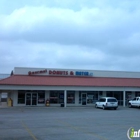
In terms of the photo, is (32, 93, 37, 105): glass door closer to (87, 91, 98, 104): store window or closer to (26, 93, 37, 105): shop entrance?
(26, 93, 37, 105): shop entrance

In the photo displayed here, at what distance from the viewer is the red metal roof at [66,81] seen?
128ft

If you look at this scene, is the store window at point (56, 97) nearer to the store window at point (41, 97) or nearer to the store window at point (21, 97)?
the store window at point (41, 97)

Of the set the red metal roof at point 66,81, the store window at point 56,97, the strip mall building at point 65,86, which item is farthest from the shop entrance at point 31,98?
the store window at point 56,97

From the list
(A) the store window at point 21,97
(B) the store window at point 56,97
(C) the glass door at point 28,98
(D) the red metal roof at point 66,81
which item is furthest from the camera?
(B) the store window at point 56,97

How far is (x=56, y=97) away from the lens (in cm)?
4184

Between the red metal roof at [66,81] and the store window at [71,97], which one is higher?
the red metal roof at [66,81]

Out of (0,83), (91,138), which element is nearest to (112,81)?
(0,83)

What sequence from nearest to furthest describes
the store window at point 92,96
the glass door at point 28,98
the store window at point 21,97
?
the store window at point 21,97
the glass door at point 28,98
the store window at point 92,96

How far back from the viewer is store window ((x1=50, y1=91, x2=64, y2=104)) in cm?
4169

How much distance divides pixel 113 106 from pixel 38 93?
12019mm

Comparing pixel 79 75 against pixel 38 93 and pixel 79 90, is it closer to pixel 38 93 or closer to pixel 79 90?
pixel 79 90

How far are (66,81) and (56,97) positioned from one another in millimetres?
2989

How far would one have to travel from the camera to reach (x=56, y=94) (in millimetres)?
41844

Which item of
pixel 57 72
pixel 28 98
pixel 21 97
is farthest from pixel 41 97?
pixel 57 72
